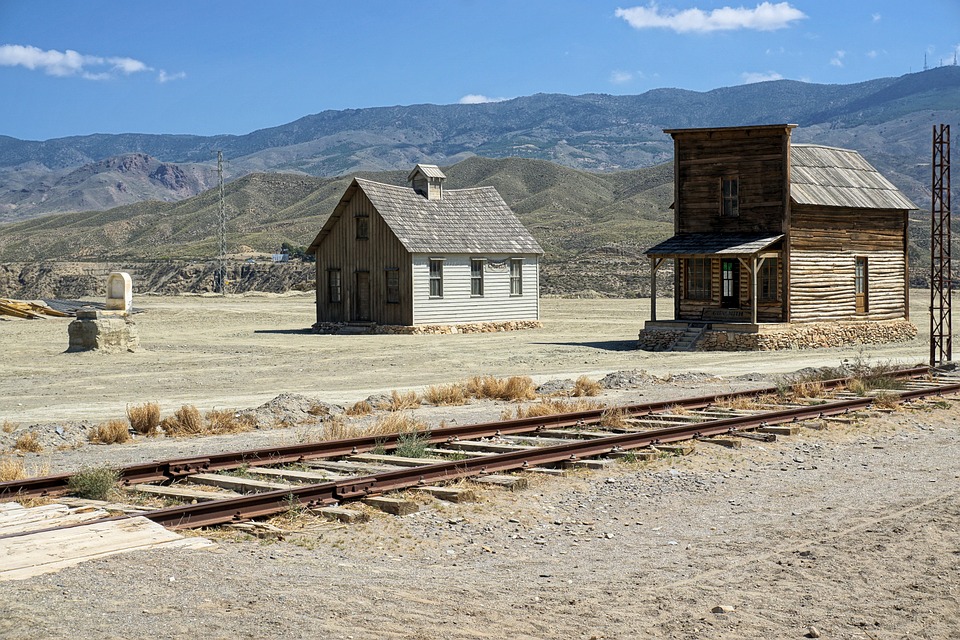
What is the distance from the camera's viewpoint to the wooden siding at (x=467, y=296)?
40.2 metres

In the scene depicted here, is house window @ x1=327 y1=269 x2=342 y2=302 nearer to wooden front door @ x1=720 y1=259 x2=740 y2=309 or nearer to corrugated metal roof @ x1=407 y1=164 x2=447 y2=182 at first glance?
corrugated metal roof @ x1=407 y1=164 x2=447 y2=182

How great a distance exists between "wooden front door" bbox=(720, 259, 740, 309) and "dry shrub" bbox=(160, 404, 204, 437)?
20.5 metres

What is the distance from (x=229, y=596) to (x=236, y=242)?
400 feet

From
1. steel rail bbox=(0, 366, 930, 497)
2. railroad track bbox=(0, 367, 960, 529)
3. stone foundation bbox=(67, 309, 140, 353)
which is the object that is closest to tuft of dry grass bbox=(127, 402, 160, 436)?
steel rail bbox=(0, 366, 930, 497)

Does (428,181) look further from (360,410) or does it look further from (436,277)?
(360,410)

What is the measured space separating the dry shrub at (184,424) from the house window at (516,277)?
91.7 ft

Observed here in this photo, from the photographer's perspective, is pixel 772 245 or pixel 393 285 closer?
pixel 772 245

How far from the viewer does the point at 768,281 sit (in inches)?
1297

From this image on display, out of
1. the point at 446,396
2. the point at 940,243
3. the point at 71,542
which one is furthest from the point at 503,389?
the point at 71,542

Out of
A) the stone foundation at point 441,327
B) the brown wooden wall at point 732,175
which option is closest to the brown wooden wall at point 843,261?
the brown wooden wall at point 732,175

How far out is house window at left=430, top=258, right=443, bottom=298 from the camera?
40656 millimetres

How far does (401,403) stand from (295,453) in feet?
20.9

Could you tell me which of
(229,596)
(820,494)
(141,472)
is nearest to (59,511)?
(141,472)

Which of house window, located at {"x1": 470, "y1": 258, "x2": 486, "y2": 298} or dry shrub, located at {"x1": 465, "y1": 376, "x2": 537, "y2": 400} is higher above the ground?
house window, located at {"x1": 470, "y1": 258, "x2": 486, "y2": 298}
